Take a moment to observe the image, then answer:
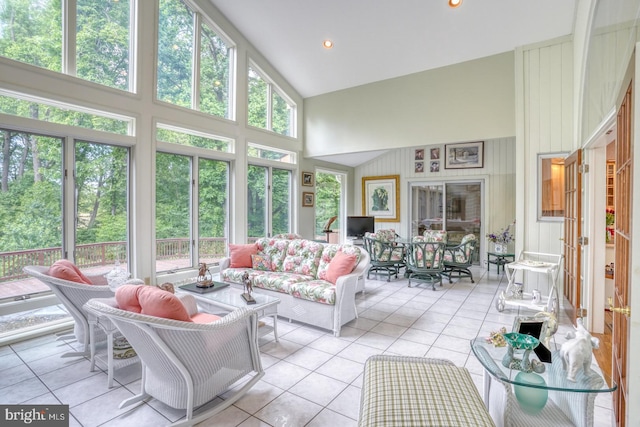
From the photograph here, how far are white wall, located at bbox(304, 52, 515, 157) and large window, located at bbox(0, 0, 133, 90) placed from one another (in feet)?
11.5

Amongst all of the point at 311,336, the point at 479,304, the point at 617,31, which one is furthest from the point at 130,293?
the point at 479,304

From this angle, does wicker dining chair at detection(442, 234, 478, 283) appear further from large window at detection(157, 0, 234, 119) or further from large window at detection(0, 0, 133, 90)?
large window at detection(0, 0, 133, 90)

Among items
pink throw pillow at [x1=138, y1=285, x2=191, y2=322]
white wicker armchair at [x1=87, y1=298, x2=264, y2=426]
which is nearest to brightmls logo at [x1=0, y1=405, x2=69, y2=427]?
white wicker armchair at [x1=87, y1=298, x2=264, y2=426]

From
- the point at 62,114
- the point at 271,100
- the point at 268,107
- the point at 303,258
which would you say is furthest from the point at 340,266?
the point at 271,100

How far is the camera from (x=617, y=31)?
2123 mm

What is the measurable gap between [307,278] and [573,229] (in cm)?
320

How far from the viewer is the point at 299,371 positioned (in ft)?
8.87

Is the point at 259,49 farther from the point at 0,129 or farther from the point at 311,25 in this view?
the point at 0,129

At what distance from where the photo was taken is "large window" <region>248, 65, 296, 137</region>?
5777 mm

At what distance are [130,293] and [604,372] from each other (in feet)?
12.0

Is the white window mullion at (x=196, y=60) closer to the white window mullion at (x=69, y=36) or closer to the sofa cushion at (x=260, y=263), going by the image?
the white window mullion at (x=69, y=36)

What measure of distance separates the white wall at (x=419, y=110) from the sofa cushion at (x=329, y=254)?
249 centimetres

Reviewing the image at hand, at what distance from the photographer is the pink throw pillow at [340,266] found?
3.74 m

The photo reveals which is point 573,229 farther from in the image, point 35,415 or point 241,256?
point 35,415
